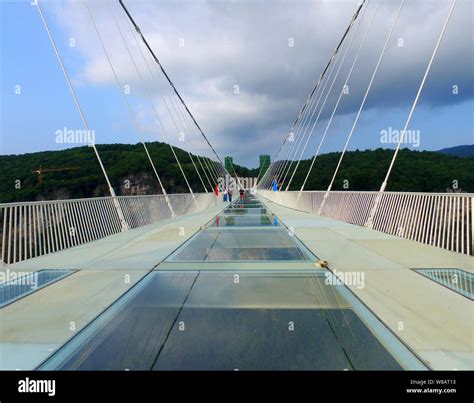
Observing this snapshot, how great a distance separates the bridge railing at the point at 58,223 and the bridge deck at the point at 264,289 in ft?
0.95

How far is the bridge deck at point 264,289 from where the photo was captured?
2.44 m

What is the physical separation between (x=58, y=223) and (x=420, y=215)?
638cm

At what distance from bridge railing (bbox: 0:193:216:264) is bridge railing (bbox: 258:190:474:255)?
20.4 feet

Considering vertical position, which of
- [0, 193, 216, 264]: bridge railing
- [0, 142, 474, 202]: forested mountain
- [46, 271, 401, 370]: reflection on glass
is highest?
[0, 142, 474, 202]: forested mountain

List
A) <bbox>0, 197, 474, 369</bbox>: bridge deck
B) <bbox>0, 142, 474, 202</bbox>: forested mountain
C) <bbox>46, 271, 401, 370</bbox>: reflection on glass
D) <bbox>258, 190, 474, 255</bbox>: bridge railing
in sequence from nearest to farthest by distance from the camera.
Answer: <bbox>46, 271, 401, 370</bbox>: reflection on glass
<bbox>0, 197, 474, 369</bbox>: bridge deck
<bbox>258, 190, 474, 255</bbox>: bridge railing
<bbox>0, 142, 474, 202</bbox>: forested mountain

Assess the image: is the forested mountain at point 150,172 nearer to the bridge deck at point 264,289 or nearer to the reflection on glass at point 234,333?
the bridge deck at point 264,289

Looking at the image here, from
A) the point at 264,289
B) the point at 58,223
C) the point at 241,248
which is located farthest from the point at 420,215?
the point at 58,223

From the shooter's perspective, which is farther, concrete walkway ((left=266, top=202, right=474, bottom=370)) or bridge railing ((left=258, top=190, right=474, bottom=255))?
bridge railing ((left=258, top=190, right=474, bottom=255))

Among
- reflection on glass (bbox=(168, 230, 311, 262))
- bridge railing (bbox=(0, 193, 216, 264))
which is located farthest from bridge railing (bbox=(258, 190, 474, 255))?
bridge railing (bbox=(0, 193, 216, 264))

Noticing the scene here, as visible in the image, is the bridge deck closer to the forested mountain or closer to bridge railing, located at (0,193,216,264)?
bridge railing, located at (0,193,216,264)

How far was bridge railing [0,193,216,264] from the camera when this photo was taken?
512 centimetres

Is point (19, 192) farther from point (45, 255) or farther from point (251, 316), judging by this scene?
point (251, 316)

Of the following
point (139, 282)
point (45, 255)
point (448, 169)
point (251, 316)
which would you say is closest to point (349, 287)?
point (251, 316)
